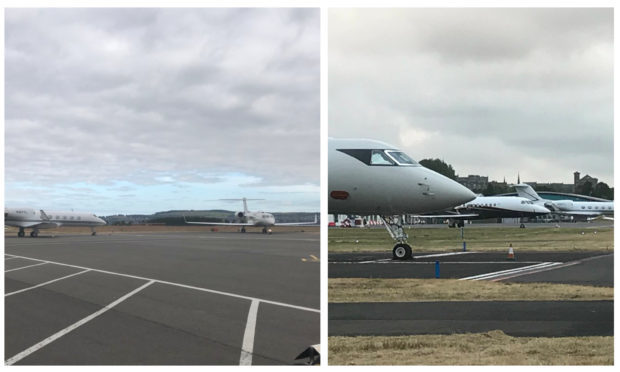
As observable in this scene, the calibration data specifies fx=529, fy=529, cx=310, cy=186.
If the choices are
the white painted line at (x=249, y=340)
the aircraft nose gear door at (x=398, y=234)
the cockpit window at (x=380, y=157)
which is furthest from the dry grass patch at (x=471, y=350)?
the aircraft nose gear door at (x=398, y=234)

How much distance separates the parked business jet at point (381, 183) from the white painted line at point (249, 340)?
4372 millimetres

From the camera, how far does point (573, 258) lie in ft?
51.2

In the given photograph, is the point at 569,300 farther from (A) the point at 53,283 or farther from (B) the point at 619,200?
(A) the point at 53,283

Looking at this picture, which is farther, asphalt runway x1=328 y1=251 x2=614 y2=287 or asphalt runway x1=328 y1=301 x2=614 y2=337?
asphalt runway x1=328 y1=251 x2=614 y2=287

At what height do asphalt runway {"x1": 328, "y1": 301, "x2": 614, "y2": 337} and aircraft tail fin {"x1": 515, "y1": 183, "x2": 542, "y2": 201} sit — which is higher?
aircraft tail fin {"x1": 515, "y1": 183, "x2": 542, "y2": 201}

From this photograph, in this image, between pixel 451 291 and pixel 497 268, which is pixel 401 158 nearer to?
pixel 451 291

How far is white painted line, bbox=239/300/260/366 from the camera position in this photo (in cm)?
480

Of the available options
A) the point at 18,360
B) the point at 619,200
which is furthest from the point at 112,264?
the point at 619,200

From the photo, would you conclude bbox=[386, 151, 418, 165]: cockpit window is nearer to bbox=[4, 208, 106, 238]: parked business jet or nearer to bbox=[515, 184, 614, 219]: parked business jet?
bbox=[4, 208, 106, 238]: parked business jet

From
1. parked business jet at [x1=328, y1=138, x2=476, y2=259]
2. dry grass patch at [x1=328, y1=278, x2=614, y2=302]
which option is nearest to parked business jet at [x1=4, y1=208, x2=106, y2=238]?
parked business jet at [x1=328, y1=138, x2=476, y2=259]

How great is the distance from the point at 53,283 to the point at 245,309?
526cm

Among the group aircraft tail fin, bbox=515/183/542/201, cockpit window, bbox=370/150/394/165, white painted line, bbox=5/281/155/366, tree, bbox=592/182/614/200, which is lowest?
white painted line, bbox=5/281/155/366

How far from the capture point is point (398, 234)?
47.0 feet

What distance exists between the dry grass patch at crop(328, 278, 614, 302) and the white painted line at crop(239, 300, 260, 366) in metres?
1.61
